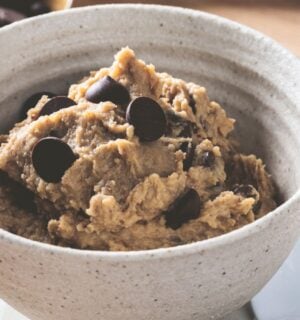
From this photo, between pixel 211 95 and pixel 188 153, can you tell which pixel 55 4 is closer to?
pixel 211 95

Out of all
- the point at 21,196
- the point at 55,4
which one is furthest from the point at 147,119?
the point at 55,4

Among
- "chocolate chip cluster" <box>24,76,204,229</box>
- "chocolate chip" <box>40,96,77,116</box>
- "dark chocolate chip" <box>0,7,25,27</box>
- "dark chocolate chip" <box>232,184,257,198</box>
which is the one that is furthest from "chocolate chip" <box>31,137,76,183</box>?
"dark chocolate chip" <box>0,7,25,27</box>

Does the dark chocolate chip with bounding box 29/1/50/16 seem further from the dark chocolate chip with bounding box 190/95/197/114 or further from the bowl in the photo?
the dark chocolate chip with bounding box 190/95/197/114

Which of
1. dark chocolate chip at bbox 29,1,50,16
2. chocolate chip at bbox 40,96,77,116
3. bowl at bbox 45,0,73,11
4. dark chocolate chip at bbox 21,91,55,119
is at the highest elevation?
bowl at bbox 45,0,73,11

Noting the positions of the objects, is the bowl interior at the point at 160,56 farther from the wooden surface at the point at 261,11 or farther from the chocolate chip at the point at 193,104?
the wooden surface at the point at 261,11

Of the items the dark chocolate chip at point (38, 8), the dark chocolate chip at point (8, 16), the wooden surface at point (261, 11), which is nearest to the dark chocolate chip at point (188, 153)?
the wooden surface at point (261, 11)
